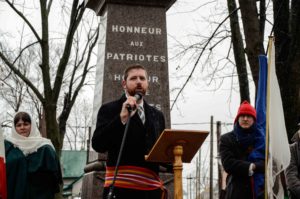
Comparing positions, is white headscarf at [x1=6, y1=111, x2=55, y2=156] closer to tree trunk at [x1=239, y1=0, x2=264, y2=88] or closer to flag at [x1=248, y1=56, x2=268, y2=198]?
flag at [x1=248, y1=56, x2=268, y2=198]

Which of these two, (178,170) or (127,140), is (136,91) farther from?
(178,170)

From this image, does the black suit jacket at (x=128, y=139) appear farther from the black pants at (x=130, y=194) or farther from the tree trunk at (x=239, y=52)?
the tree trunk at (x=239, y=52)

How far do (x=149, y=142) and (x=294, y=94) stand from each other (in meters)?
5.53

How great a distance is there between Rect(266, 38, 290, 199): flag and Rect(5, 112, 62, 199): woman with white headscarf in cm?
227

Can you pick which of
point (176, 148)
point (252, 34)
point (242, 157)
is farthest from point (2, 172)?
point (252, 34)

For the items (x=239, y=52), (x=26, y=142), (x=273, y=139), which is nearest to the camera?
(x=273, y=139)

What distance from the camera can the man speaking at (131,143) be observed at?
4.27 meters

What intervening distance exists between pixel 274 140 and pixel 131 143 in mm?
1240

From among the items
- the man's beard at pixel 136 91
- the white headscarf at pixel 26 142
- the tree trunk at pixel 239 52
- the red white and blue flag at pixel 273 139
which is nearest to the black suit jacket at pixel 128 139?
the man's beard at pixel 136 91

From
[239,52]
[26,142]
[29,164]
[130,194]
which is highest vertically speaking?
[239,52]

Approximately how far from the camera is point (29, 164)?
5816 mm

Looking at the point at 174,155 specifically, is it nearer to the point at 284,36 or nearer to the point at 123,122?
the point at 123,122

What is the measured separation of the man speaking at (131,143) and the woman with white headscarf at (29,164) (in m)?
1.58

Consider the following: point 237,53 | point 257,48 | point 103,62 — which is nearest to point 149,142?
point 103,62
